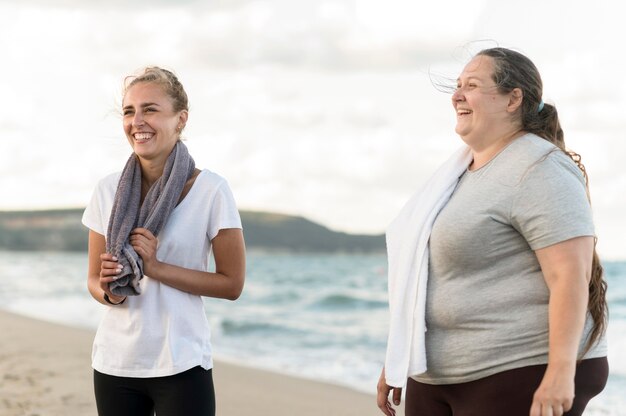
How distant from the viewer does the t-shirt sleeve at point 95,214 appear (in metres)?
2.73

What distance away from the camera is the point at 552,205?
7.37 ft

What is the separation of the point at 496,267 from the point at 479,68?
56 centimetres

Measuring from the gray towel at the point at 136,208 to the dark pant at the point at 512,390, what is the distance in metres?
0.95

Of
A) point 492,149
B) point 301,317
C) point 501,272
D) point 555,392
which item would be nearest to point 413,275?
point 501,272

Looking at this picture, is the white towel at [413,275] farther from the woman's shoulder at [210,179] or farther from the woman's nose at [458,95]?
the woman's shoulder at [210,179]

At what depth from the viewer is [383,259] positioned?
3584cm

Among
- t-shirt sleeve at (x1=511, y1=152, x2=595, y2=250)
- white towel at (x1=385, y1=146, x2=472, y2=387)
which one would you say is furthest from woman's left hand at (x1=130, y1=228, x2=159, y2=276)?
→ t-shirt sleeve at (x1=511, y1=152, x2=595, y2=250)

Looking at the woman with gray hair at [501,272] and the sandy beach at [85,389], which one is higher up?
the woman with gray hair at [501,272]

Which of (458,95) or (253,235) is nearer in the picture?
(458,95)

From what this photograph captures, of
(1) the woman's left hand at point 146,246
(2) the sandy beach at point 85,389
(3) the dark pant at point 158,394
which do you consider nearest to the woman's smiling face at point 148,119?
(1) the woman's left hand at point 146,246

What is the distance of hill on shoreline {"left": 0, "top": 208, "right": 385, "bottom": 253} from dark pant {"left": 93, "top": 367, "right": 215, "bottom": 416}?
3320 centimetres

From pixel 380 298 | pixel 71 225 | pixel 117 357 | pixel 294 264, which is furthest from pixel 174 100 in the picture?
pixel 71 225

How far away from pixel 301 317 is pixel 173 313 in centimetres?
1460

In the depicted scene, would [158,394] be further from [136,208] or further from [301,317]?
[301,317]
